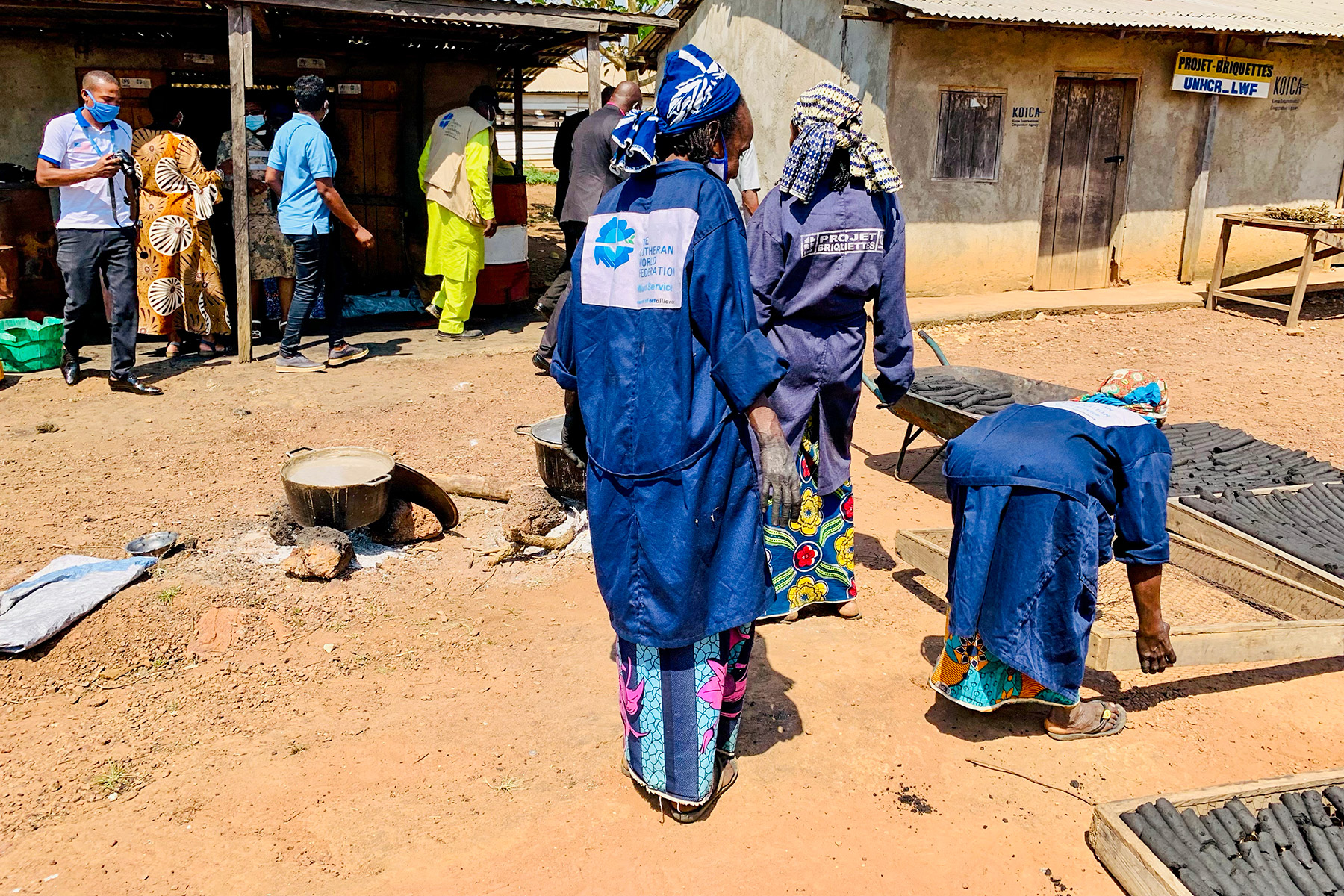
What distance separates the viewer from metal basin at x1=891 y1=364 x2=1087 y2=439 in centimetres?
541

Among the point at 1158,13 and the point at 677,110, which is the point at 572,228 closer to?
the point at 677,110

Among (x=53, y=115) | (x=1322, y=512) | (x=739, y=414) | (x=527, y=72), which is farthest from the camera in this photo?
(x=527, y=72)


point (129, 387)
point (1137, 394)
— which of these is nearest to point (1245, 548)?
point (1137, 394)

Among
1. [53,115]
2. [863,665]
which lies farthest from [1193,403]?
[53,115]

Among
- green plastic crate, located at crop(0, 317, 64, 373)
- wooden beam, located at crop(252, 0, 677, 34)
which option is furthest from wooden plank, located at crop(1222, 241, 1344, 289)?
green plastic crate, located at crop(0, 317, 64, 373)

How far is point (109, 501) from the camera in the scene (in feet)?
17.6

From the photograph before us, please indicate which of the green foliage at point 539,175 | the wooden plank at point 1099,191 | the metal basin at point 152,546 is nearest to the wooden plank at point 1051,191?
the wooden plank at point 1099,191

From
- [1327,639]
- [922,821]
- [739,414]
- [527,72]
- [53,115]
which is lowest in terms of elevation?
[922,821]

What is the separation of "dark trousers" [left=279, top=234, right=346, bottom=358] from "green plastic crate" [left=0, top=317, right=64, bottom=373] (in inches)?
62.3

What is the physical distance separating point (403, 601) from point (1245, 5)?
12.7 m

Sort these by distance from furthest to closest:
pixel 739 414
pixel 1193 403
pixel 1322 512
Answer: pixel 1193 403 → pixel 1322 512 → pixel 739 414

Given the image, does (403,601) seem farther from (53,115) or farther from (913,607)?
(53,115)

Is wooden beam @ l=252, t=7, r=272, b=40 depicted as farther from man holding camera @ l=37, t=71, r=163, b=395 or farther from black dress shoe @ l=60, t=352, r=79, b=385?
black dress shoe @ l=60, t=352, r=79, b=385

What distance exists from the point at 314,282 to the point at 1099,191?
8821 mm
